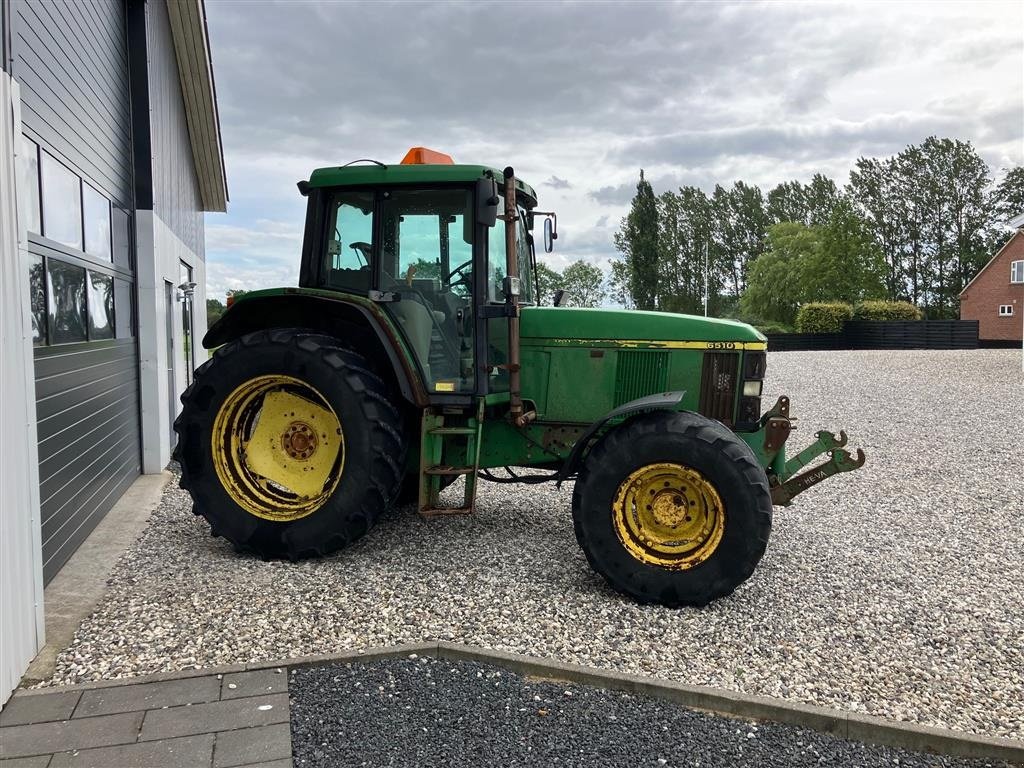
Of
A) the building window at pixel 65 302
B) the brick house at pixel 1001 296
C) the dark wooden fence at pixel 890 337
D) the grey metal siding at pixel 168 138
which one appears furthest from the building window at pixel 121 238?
the brick house at pixel 1001 296

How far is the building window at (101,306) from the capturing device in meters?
6.91

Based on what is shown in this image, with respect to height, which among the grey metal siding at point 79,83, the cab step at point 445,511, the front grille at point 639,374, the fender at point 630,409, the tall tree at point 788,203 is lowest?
the cab step at point 445,511

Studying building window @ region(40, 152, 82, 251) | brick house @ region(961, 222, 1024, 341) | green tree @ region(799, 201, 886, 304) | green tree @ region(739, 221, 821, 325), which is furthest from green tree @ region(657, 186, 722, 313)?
building window @ region(40, 152, 82, 251)

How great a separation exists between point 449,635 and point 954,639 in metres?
2.50

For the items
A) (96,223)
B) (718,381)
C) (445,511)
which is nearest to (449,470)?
(445,511)

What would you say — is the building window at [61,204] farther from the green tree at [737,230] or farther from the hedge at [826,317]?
the green tree at [737,230]

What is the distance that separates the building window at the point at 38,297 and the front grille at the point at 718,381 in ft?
13.8

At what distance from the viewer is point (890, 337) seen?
104 ft

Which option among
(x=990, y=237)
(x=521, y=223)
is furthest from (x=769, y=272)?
(x=521, y=223)

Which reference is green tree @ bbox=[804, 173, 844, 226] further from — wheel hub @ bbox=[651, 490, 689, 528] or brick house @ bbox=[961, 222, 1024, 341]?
wheel hub @ bbox=[651, 490, 689, 528]

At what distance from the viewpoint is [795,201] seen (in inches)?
2514

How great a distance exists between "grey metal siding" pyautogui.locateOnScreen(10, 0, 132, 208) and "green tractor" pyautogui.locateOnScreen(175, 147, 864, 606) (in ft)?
6.25

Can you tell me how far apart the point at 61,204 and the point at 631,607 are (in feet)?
16.3

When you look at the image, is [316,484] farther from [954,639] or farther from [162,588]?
[954,639]
